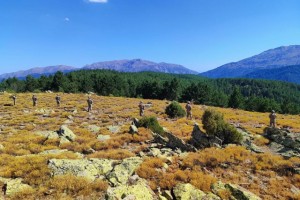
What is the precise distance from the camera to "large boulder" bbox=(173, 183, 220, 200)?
1158 cm

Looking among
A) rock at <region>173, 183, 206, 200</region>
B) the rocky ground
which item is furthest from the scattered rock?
rock at <region>173, 183, 206, 200</region>

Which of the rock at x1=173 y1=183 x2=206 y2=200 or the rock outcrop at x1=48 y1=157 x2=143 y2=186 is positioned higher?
the rock outcrop at x1=48 y1=157 x2=143 y2=186

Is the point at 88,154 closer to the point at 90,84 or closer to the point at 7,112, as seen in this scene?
the point at 7,112

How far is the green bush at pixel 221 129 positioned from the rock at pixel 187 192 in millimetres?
8891

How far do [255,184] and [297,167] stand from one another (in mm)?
3305

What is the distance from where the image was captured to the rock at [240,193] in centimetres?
1177

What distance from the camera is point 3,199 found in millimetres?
Result: 11023

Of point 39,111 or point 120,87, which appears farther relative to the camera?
point 120,87

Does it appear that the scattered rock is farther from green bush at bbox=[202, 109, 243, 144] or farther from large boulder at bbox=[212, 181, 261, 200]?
large boulder at bbox=[212, 181, 261, 200]

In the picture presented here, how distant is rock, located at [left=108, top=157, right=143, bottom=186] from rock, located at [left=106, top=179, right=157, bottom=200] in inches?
32.1

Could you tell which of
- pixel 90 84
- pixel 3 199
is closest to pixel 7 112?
pixel 3 199

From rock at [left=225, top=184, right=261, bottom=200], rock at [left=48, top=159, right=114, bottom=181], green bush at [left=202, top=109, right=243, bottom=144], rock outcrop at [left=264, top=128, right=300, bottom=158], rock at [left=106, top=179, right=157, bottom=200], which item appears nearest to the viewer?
rock at [left=106, top=179, right=157, bottom=200]

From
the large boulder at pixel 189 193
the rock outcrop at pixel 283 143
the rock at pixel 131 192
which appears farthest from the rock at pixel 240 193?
the rock outcrop at pixel 283 143

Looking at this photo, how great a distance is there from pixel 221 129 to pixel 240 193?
29.1ft
